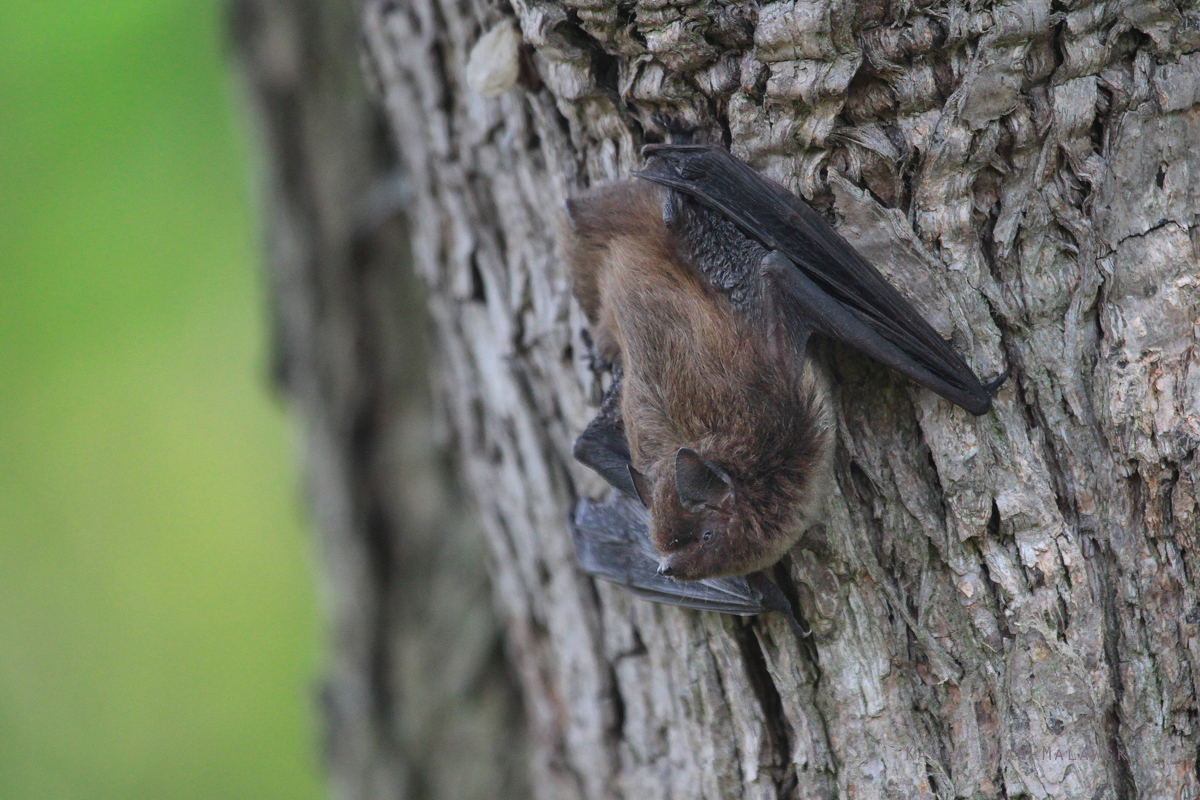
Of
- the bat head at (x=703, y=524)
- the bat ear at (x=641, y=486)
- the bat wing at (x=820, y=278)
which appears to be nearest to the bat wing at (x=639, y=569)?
the bat head at (x=703, y=524)

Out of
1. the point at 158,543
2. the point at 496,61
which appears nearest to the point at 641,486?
the point at 496,61

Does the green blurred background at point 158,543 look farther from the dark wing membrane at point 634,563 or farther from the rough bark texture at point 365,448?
the dark wing membrane at point 634,563

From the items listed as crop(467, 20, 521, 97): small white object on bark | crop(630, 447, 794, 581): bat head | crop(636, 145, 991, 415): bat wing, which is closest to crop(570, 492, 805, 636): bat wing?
crop(630, 447, 794, 581): bat head

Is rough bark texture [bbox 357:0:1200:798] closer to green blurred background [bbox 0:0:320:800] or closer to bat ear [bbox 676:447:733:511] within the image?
bat ear [bbox 676:447:733:511]

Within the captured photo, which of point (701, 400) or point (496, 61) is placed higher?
point (496, 61)

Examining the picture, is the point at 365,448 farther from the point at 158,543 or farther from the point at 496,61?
the point at 158,543

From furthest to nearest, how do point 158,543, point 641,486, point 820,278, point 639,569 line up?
point 158,543
point 639,569
point 641,486
point 820,278
